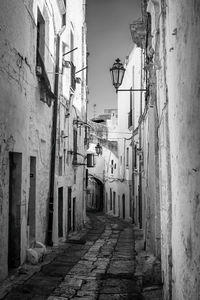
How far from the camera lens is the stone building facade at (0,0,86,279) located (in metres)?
5.99

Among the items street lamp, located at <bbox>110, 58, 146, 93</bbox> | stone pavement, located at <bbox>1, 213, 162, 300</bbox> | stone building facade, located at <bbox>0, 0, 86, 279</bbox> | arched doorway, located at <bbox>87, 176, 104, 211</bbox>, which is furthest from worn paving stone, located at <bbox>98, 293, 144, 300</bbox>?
arched doorway, located at <bbox>87, 176, 104, 211</bbox>

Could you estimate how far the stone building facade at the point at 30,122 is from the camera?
599 centimetres

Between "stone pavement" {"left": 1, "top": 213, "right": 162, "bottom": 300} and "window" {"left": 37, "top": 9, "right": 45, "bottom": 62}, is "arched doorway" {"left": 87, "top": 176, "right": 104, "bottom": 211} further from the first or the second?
"stone pavement" {"left": 1, "top": 213, "right": 162, "bottom": 300}

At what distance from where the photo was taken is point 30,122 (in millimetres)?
7906

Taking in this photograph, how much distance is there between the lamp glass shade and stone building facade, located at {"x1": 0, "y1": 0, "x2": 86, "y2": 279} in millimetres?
1660

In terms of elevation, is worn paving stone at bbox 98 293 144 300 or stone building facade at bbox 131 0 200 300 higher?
stone building facade at bbox 131 0 200 300

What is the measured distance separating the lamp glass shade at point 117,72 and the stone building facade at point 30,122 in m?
1.66

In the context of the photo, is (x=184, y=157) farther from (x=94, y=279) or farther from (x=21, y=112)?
(x=21, y=112)

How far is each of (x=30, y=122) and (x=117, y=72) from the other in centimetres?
249

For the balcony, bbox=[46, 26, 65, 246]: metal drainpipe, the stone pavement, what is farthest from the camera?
bbox=[46, 26, 65, 246]: metal drainpipe

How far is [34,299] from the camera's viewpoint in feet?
17.4

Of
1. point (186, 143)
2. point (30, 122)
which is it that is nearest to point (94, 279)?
point (30, 122)

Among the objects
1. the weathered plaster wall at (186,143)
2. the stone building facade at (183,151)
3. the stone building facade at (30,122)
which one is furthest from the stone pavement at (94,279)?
the weathered plaster wall at (186,143)

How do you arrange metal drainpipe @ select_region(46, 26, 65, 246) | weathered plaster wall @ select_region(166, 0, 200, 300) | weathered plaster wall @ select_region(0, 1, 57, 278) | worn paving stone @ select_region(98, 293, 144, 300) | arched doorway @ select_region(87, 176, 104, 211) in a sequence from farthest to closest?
arched doorway @ select_region(87, 176, 104, 211)
metal drainpipe @ select_region(46, 26, 65, 246)
weathered plaster wall @ select_region(0, 1, 57, 278)
worn paving stone @ select_region(98, 293, 144, 300)
weathered plaster wall @ select_region(166, 0, 200, 300)
